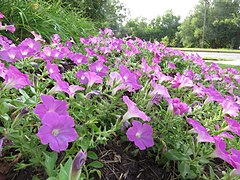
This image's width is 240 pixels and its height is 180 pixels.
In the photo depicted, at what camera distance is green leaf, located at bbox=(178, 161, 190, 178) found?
1.12 m

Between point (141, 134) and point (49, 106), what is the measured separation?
0.42m

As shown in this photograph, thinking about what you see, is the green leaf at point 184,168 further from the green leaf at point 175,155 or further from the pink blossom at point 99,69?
the pink blossom at point 99,69

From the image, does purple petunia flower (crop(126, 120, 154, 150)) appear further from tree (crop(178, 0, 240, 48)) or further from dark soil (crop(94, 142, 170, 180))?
tree (crop(178, 0, 240, 48))

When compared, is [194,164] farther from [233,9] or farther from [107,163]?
[233,9]

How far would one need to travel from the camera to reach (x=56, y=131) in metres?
0.86

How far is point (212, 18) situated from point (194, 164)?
49.4 m

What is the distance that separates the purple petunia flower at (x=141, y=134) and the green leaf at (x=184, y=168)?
16 centimetres

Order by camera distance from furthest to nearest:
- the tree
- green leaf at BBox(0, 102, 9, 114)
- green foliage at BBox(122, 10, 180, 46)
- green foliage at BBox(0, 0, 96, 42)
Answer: green foliage at BBox(122, 10, 180, 46) → the tree → green foliage at BBox(0, 0, 96, 42) → green leaf at BBox(0, 102, 9, 114)

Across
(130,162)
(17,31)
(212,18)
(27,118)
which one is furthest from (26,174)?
(212,18)

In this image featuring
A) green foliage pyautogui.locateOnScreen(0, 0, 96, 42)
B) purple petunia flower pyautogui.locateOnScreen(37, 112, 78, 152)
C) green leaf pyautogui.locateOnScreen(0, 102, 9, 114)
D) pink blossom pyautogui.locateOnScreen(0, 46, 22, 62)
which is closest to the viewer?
purple petunia flower pyautogui.locateOnScreen(37, 112, 78, 152)

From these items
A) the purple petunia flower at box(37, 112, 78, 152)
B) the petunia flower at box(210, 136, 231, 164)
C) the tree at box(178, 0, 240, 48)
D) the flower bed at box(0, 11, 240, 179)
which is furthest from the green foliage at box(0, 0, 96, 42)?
the tree at box(178, 0, 240, 48)

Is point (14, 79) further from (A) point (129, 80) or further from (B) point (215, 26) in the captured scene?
(B) point (215, 26)

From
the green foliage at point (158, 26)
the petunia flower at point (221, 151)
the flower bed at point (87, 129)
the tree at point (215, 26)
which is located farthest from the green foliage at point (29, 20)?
the green foliage at point (158, 26)

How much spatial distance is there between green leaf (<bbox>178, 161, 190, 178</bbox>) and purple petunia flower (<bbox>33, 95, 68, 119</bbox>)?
546 millimetres
